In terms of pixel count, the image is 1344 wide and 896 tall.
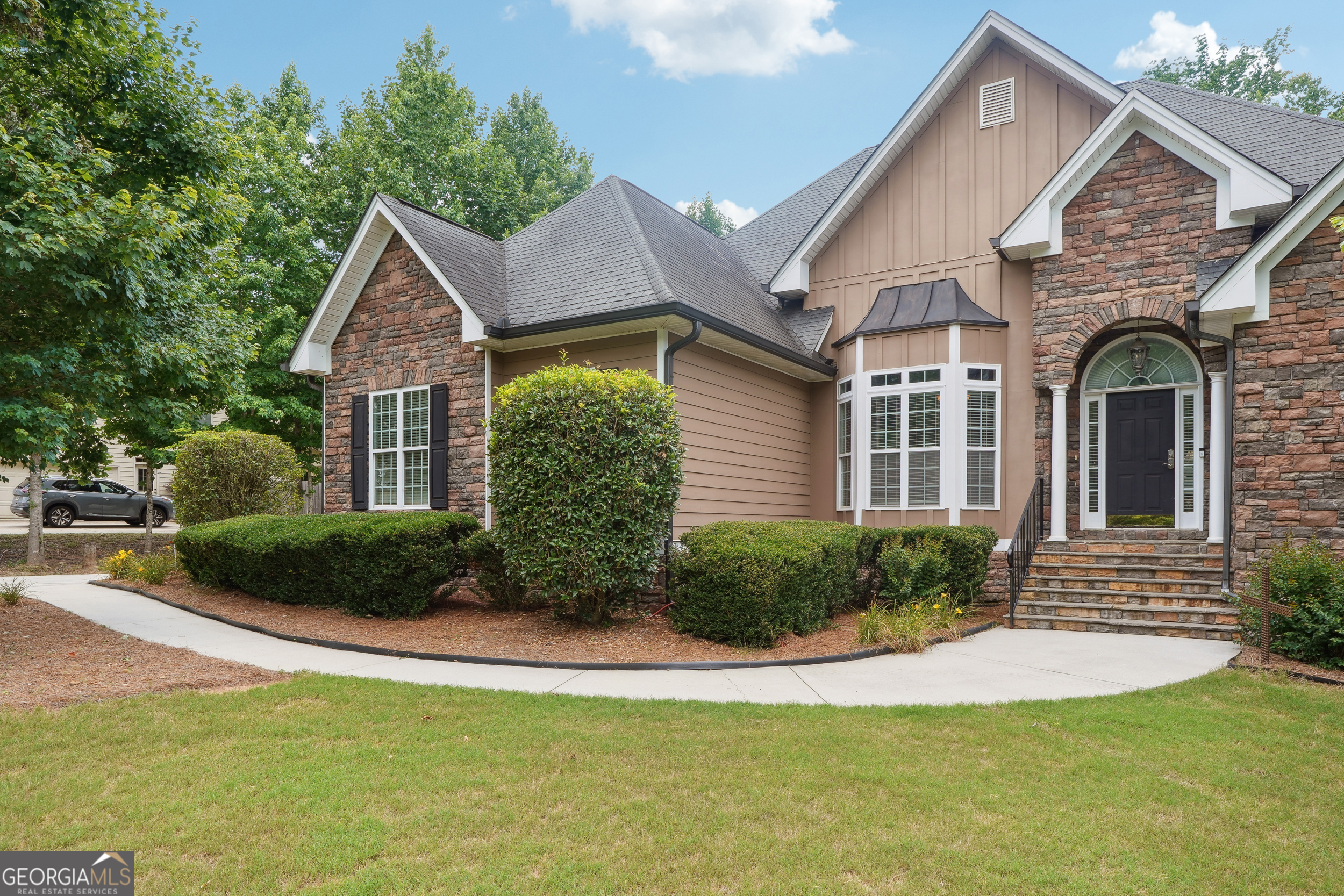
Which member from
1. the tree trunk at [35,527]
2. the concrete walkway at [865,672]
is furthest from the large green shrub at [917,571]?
the tree trunk at [35,527]

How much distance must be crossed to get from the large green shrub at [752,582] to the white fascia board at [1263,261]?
4.68m

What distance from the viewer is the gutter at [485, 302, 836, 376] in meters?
8.48

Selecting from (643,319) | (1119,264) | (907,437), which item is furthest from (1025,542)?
(643,319)

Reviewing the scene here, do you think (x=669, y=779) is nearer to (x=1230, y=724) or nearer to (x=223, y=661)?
(x=1230, y=724)

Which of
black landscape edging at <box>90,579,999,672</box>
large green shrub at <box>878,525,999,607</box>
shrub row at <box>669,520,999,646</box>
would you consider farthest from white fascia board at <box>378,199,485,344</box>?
large green shrub at <box>878,525,999,607</box>

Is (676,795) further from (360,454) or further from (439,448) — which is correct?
(360,454)

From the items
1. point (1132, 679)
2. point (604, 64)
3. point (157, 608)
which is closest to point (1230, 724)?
point (1132, 679)

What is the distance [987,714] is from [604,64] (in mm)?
23782

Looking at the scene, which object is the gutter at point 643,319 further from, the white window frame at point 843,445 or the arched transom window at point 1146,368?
the arched transom window at point 1146,368

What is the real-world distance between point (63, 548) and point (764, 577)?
17100 mm

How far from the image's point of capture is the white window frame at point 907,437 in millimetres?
10195

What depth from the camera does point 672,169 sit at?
32531 mm

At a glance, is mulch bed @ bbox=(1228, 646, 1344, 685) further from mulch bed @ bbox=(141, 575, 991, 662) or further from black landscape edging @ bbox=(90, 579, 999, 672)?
mulch bed @ bbox=(141, 575, 991, 662)

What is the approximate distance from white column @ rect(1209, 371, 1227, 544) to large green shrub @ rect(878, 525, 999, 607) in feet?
8.09
